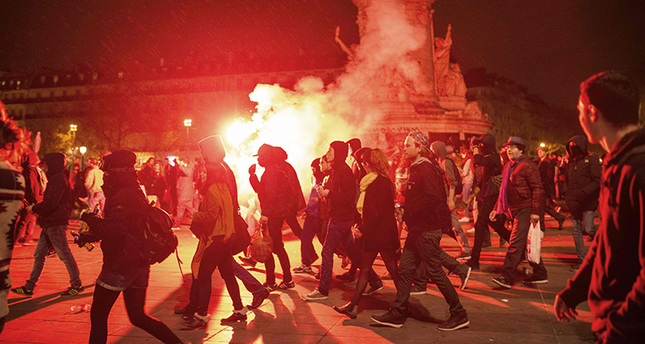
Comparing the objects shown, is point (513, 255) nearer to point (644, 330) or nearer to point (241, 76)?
point (644, 330)

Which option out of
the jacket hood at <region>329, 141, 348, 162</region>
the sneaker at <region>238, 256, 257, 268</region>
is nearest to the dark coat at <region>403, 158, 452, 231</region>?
the jacket hood at <region>329, 141, 348, 162</region>

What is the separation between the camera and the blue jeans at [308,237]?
7.90 m

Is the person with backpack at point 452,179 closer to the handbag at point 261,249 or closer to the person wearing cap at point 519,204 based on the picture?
the person wearing cap at point 519,204

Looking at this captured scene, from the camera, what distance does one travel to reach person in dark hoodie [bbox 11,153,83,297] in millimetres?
6387

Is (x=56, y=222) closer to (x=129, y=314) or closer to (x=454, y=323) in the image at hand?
(x=129, y=314)

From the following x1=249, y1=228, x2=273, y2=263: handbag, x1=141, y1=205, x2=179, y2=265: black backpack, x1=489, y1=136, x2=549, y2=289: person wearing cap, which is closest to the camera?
x1=141, y1=205, x2=179, y2=265: black backpack

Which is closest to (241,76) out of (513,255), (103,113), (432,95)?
(103,113)

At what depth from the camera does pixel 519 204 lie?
6809 mm

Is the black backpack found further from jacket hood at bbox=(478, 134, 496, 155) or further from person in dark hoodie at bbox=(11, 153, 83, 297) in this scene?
jacket hood at bbox=(478, 134, 496, 155)

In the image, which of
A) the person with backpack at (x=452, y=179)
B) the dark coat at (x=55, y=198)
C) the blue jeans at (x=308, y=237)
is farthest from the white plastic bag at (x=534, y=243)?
the dark coat at (x=55, y=198)

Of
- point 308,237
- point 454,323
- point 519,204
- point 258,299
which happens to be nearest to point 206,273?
point 258,299

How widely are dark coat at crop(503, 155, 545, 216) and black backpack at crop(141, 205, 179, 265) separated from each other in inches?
183

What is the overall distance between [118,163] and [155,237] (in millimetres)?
626

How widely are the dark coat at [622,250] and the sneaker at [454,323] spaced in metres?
2.81
